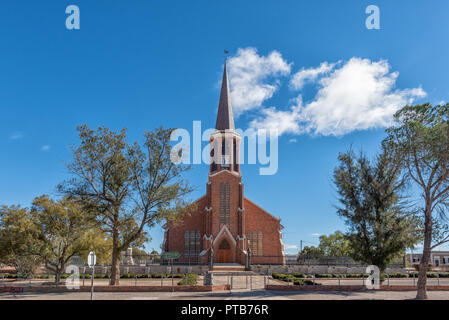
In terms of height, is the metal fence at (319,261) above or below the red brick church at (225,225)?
below

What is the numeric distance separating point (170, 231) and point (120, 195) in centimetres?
2774

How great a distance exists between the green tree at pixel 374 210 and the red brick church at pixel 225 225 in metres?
23.3

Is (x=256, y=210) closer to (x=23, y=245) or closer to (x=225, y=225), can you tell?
(x=225, y=225)

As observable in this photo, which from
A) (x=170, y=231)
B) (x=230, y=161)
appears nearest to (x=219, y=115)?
(x=230, y=161)

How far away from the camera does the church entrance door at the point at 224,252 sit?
46.7 metres

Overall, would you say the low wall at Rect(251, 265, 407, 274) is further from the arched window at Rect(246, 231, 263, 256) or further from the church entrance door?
the arched window at Rect(246, 231, 263, 256)

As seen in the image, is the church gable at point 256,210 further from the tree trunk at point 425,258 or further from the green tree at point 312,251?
the tree trunk at point 425,258

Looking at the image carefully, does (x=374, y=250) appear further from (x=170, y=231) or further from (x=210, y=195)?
(x=170, y=231)

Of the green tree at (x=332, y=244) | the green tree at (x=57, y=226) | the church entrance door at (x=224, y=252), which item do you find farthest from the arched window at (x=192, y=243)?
the green tree at (x=332, y=244)

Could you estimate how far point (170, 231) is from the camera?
50062mm

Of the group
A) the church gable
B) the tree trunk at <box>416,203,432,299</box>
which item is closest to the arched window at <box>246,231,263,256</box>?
the church gable

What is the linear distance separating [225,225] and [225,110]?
61.1 feet
